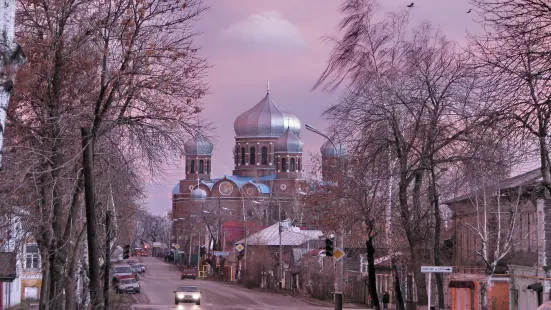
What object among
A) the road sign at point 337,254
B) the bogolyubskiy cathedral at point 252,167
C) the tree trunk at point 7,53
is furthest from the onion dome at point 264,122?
the tree trunk at point 7,53

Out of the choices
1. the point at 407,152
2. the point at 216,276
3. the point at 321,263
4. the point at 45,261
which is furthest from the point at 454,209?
the point at 216,276

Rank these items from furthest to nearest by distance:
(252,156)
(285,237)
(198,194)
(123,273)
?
(252,156)
(198,194)
(285,237)
(123,273)

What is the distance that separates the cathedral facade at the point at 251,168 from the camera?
501 feet

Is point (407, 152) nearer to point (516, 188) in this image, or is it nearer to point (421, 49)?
point (421, 49)

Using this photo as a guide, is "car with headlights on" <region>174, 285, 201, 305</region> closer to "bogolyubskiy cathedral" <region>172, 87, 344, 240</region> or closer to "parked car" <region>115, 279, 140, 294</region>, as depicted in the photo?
"parked car" <region>115, 279, 140, 294</region>

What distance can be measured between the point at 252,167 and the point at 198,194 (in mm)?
12349

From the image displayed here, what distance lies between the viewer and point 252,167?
161625mm

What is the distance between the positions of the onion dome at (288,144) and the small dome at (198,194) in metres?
13.9

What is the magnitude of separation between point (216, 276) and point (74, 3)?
98415mm

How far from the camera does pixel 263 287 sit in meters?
86.8

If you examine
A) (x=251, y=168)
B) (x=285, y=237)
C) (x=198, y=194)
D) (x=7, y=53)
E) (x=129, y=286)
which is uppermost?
(x=251, y=168)

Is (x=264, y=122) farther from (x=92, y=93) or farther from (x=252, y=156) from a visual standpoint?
(x=92, y=93)

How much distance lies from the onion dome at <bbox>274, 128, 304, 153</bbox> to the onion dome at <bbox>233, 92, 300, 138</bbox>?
399cm

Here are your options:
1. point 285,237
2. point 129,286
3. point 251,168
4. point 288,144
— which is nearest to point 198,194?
point 251,168
